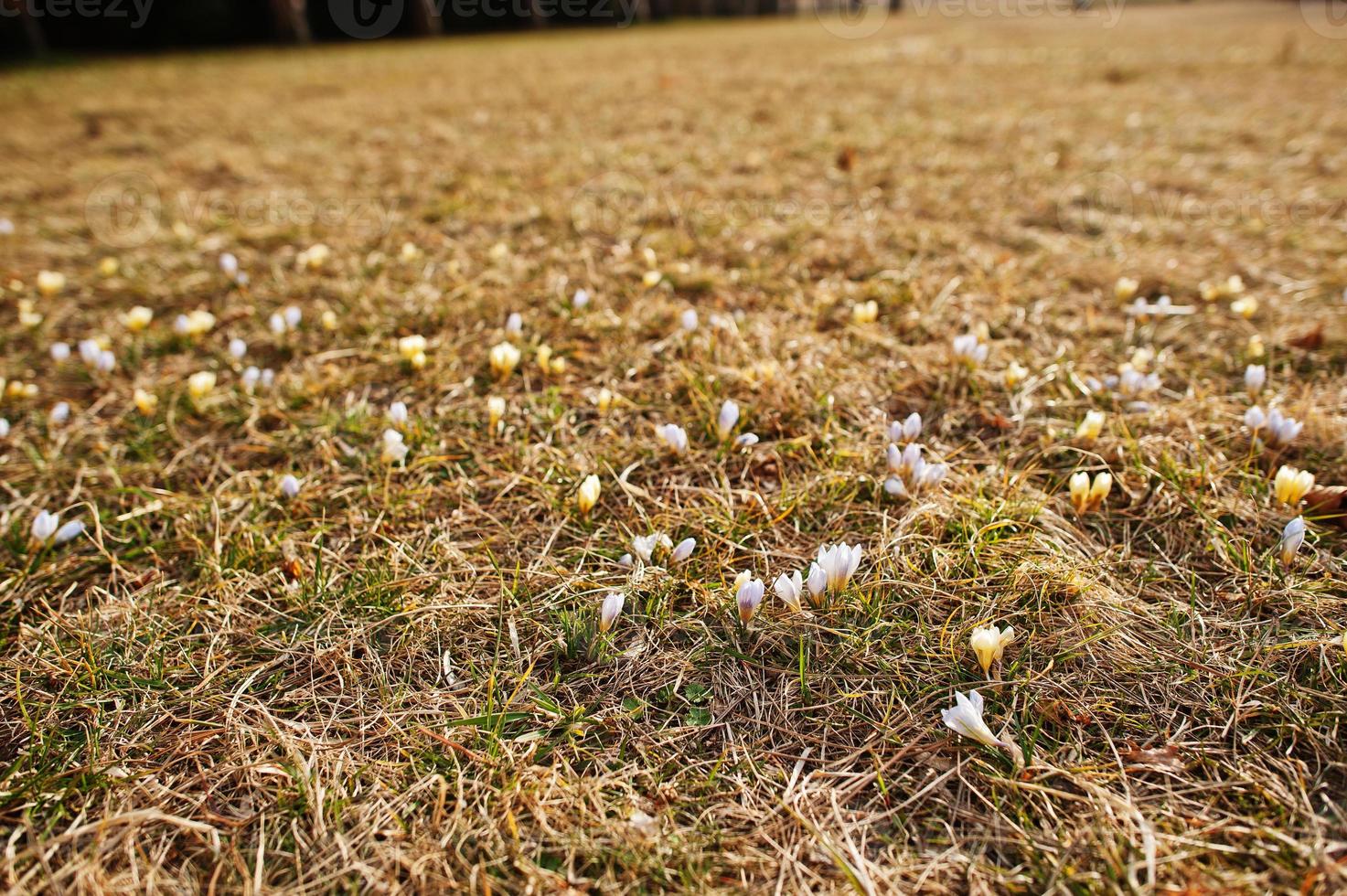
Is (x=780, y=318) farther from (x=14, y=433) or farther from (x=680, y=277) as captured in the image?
(x=14, y=433)

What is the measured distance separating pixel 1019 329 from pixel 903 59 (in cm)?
741

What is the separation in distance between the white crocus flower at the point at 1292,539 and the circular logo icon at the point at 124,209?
443cm

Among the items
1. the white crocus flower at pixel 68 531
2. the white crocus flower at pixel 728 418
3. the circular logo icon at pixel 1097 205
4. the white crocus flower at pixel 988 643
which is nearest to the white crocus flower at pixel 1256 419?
the white crocus flower at pixel 988 643

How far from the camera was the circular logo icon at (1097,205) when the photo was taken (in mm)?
3480

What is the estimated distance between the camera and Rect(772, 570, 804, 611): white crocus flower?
153cm

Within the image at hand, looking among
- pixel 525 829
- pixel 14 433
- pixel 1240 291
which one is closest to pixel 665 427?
pixel 525 829

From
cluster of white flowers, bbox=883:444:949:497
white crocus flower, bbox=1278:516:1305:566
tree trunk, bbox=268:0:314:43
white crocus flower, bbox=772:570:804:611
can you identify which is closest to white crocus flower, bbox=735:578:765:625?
white crocus flower, bbox=772:570:804:611

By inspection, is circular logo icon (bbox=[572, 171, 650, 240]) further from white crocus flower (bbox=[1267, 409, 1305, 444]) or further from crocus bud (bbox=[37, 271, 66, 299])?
white crocus flower (bbox=[1267, 409, 1305, 444])

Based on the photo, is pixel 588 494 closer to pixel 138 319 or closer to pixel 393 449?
pixel 393 449

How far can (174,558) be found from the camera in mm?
1779

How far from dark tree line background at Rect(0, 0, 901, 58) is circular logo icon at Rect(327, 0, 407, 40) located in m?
0.04

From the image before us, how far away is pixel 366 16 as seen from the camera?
11.4 metres

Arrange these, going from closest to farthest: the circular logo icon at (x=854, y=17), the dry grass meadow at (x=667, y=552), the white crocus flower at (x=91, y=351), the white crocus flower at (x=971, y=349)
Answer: the dry grass meadow at (x=667, y=552)
the white crocus flower at (x=971, y=349)
the white crocus flower at (x=91, y=351)
the circular logo icon at (x=854, y=17)

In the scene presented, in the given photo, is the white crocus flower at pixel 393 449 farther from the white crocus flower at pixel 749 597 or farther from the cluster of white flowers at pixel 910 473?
the cluster of white flowers at pixel 910 473
